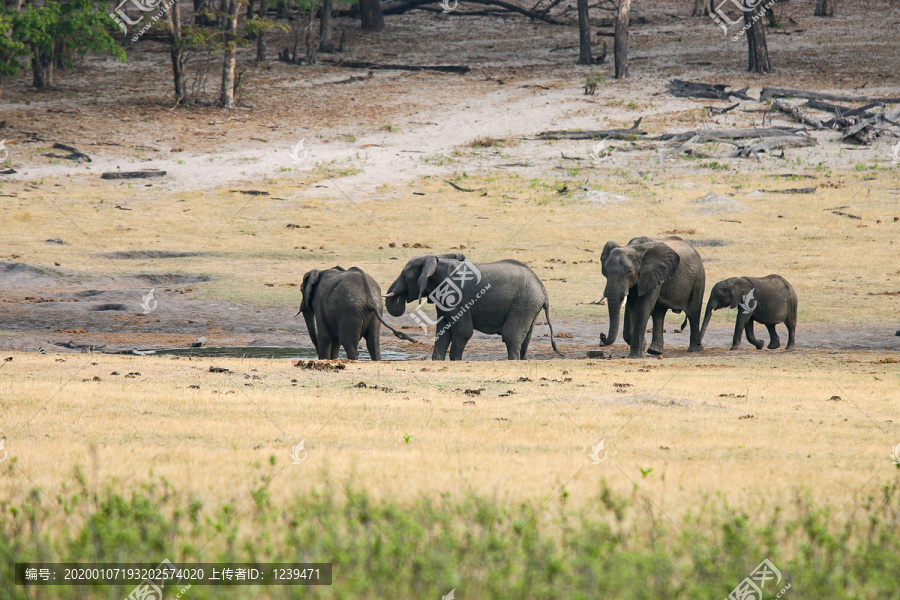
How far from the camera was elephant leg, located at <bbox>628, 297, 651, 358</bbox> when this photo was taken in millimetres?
17969

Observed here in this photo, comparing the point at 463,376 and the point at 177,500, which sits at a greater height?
the point at 177,500

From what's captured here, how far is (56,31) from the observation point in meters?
50.7

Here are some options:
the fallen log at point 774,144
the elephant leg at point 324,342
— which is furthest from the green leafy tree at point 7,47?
the elephant leg at point 324,342

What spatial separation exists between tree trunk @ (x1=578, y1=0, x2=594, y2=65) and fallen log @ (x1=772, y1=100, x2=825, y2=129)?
1569cm

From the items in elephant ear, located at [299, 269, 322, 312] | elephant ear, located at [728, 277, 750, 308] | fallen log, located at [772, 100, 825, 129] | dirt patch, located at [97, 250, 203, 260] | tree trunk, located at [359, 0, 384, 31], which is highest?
tree trunk, located at [359, 0, 384, 31]

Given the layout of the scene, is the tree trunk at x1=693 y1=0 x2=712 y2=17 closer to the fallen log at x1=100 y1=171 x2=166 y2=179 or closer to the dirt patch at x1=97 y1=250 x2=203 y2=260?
the fallen log at x1=100 y1=171 x2=166 y2=179

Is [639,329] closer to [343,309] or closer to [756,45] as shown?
[343,309]

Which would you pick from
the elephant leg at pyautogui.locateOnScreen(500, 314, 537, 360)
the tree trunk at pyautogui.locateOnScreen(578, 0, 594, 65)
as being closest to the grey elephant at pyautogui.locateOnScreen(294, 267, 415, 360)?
the elephant leg at pyautogui.locateOnScreen(500, 314, 537, 360)

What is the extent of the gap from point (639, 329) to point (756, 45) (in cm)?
4566

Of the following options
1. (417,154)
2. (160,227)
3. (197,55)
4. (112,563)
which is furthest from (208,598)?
(197,55)

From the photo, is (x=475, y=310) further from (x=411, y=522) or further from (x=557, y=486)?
(x=411, y=522)

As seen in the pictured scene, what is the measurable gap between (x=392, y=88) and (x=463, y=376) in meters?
47.5

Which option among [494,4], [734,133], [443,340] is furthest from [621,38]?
[443,340]

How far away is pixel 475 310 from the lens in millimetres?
17422
